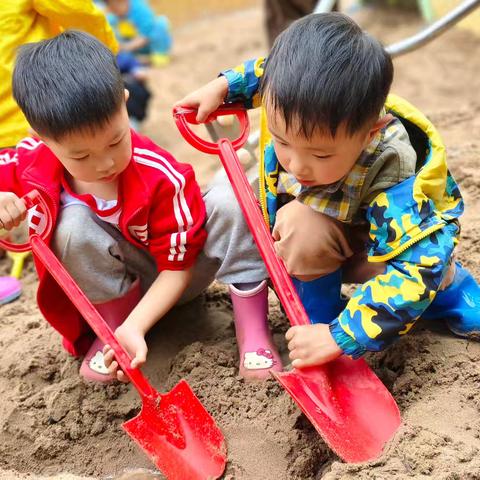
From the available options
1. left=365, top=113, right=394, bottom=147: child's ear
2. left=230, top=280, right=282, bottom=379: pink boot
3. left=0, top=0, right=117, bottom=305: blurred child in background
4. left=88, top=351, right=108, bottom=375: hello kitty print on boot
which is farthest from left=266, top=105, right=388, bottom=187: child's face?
left=0, top=0, right=117, bottom=305: blurred child in background

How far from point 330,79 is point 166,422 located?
73cm

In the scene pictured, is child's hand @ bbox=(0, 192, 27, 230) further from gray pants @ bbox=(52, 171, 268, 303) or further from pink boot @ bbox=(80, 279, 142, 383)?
pink boot @ bbox=(80, 279, 142, 383)

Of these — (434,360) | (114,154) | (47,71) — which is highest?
(47,71)

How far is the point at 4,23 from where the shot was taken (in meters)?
2.09

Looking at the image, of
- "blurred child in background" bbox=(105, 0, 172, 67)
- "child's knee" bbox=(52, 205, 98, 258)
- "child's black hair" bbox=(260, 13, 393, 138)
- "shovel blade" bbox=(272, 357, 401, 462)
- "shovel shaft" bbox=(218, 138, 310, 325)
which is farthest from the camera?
"blurred child in background" bbox=(105, 0, 172, 67)

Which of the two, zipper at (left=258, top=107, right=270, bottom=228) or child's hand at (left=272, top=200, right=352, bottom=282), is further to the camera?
zipper at (left=258, top=107, right=270, bottom=228)

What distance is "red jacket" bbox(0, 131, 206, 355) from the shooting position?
4.89 feet

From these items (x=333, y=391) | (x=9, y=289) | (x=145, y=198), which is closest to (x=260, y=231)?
(x=145, y=198)

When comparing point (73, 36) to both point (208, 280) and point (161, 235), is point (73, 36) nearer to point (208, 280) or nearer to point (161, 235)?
point (161, 235)

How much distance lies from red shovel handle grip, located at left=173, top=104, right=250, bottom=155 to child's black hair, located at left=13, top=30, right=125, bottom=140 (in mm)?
209

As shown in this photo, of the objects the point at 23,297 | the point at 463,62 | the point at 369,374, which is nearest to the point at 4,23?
the point at 23,297

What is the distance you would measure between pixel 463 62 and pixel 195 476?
134 inches

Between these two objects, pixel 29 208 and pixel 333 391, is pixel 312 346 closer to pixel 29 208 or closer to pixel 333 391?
pixel 333 391

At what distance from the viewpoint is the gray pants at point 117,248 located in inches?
60.1
